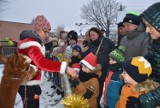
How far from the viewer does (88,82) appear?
3943 millimetres

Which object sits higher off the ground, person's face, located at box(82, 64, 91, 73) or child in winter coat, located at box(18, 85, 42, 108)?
person's face, located at box(82, 64, 91, 73)

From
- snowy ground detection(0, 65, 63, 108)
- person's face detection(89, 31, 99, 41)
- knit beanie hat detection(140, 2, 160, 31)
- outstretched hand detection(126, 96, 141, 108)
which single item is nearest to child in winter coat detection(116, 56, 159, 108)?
outstretched hand detection(126, 96, 141, 108)

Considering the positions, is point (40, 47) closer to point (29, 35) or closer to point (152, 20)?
point (29, 35)

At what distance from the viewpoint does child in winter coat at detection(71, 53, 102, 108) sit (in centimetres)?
383

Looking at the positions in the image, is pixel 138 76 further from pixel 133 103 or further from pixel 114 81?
pixel 114 81

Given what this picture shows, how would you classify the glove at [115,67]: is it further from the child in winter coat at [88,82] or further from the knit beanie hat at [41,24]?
the knit beanie hat at [41,24]

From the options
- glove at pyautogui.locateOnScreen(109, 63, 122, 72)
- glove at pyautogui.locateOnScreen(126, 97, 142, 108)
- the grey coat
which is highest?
the grey coat

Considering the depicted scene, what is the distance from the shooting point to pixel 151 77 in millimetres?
2510

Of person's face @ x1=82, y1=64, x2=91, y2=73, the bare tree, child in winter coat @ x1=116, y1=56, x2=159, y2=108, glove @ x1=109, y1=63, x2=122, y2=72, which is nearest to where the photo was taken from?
child in winter coat @ x1=116, y1=56, x2=159, y2=108

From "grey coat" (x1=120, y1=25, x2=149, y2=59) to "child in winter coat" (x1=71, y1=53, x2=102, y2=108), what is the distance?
25.2 inches

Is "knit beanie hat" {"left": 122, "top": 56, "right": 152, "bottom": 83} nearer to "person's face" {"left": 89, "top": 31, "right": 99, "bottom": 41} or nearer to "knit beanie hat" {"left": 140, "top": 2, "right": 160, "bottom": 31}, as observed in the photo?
"knit beanie hat" {"left": 140, "top": 2, "right": 160, "bottom": 31}

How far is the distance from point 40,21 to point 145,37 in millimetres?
1712

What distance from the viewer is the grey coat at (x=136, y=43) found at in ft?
12.8

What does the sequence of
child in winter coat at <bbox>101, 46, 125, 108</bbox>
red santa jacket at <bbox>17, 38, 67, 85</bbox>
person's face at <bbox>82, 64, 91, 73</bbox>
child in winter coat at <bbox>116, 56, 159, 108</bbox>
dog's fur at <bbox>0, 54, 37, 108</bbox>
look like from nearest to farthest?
1. child in winter coat at <bbox>116, 56, 159, 108</bbox>
2. dog's fur at <bbox>0, 54, 37, 108</bbox>
3. red santa jacket at <bbox>17, 38, 67, 85</bbox>
4. child in winter coat at <bbox>101, 46, 125, 108</bbox>
5. person's face at <bbox>82, 64, 91, 73</bbox>
